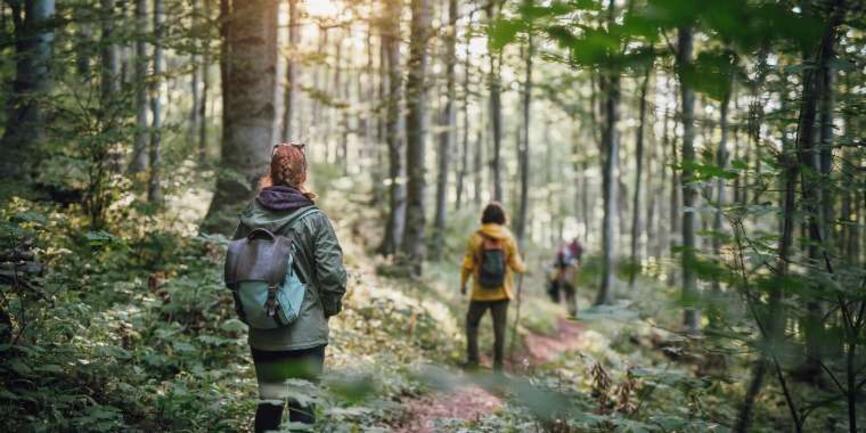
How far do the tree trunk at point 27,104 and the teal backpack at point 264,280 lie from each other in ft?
14.3

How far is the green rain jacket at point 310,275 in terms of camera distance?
4.27 m

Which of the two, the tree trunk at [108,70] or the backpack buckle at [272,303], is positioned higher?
the tree trunk at [108,70]

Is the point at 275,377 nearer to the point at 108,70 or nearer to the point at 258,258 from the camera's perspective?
the point at 258,258

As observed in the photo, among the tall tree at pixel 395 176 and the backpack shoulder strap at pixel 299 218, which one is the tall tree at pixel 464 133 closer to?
the tall tree at pixel 395 176

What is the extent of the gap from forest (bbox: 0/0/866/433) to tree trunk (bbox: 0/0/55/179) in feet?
0.13

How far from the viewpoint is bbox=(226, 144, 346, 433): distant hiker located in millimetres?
4109

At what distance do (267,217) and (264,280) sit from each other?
495 mm

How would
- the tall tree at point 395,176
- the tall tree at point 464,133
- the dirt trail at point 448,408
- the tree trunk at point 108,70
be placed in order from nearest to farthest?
the dirt trail at point 448,408 < the tree trunk at point 108,70 < the tall tree at point 464,133 < the tall tree at point 395,176

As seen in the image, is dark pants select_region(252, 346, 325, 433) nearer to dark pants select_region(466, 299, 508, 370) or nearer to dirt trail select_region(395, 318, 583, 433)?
dirt trail select_region(395, 318, 583, 433)

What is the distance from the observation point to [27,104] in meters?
7.52

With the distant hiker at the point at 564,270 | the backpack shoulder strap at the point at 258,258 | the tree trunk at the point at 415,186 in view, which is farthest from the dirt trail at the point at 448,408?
the distant hiker at the point at 564,270

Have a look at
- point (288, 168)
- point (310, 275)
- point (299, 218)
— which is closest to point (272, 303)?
point (310, 275)

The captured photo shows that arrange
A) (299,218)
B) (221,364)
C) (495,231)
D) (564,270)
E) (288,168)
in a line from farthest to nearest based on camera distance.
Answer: (564,270), (495,231), (221,364), (288,168), (299,218)

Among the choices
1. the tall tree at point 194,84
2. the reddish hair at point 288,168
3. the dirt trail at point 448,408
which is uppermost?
the tall tree at point 194,84
